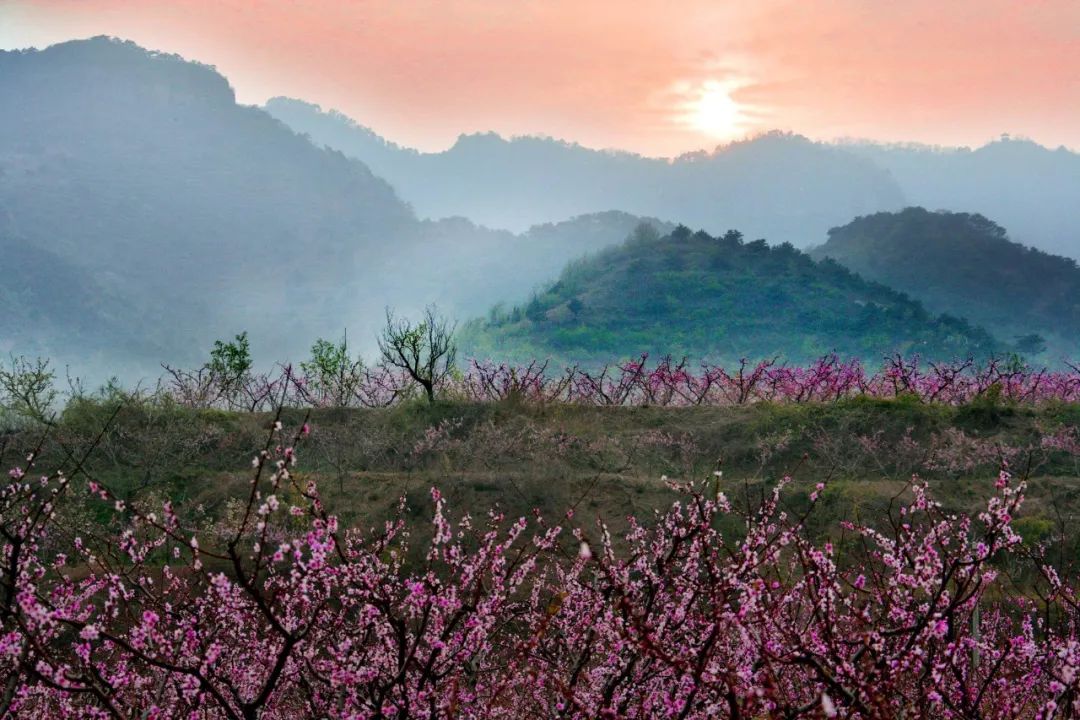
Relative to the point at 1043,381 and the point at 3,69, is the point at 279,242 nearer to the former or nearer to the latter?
the point at 3,69

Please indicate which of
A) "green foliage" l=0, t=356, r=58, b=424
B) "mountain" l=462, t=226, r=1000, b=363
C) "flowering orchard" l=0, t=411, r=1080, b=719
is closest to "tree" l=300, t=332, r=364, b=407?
"green foliage" l=0, t=356, r=58, b=424

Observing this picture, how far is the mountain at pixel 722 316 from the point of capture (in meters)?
64.0

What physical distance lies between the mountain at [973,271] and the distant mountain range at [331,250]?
0.43m

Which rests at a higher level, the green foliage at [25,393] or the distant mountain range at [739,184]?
the distant mountain range at [739,184]

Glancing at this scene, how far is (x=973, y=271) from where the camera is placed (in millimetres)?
79812

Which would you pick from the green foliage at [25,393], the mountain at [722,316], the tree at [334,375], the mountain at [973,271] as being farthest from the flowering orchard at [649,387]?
the mountain at [973,271]

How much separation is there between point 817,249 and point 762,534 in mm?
89530

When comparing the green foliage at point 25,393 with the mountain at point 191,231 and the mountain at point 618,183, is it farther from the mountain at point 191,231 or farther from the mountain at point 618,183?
the mountain at point 618,183

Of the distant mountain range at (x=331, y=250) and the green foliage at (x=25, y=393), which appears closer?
the green foliage at (x=25, y=393)

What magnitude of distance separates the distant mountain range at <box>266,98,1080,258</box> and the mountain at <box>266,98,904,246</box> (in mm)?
178

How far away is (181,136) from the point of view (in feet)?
372

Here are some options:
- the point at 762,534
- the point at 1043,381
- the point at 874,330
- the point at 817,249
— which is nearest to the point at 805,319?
the point at 874,330

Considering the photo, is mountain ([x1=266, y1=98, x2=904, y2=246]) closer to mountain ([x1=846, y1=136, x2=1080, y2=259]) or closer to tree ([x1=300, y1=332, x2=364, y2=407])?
mountain ([x1=846, y1=136, x2=1080, y2=259])

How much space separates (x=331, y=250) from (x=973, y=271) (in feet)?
237
